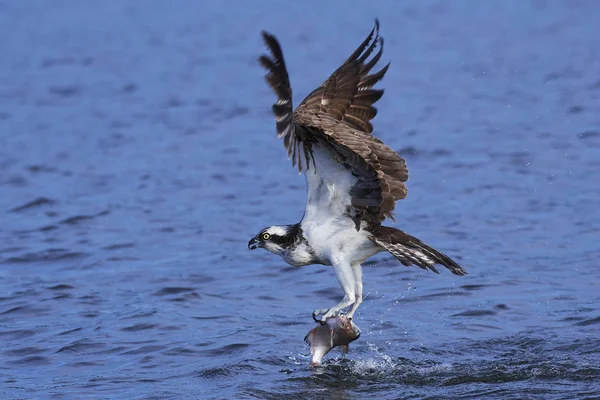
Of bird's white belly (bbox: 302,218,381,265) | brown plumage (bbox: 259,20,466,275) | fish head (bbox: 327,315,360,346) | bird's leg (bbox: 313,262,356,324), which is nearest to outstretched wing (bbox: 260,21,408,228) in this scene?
brown plumage (bbox: 259,20,466,275)

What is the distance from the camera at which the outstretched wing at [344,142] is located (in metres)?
7.39

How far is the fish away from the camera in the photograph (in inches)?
334

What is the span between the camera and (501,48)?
2067 centimetres

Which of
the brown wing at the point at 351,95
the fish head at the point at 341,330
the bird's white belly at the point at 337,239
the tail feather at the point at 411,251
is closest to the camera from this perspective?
the tail feather at the point at 411,251

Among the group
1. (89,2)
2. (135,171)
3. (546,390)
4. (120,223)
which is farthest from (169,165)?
(89,2)

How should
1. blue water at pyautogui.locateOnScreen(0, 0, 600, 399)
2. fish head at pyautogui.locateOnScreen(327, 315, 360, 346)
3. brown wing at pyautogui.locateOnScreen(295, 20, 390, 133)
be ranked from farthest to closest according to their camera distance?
brown wing at pyautogui.locateOnScreen(295, 20, 390, 133)
blue water at pyautogui.locateOnScreen(0, 0, 600, 399)
fish head at pyautogui.locateOnScreen(327, 315, 360, 346)

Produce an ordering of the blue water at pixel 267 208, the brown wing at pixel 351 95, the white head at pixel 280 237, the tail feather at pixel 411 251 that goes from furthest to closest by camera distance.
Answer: the brown wing at pixel 351 95, the blue water at pixel 267 208, the white head at pixel 280 237, the tail feather at pixel 411 251

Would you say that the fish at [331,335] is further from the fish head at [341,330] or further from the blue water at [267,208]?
the blue water at [267,208]

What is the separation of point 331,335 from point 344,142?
4.87ft

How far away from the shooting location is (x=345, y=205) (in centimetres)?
852

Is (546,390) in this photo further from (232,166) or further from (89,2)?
(89,2)

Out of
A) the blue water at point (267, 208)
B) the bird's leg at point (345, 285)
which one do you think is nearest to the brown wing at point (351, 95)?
the bird's leg at point (345, 285)

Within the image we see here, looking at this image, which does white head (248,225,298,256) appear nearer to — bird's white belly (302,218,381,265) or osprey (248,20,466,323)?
osprey (248,20,466,323)

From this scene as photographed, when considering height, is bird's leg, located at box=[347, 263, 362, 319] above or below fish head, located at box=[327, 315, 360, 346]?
above
